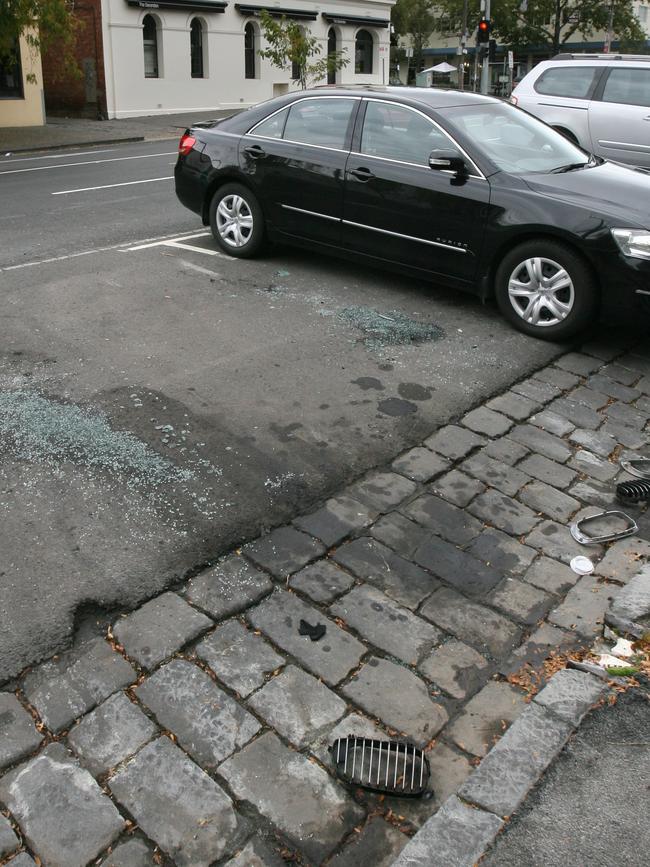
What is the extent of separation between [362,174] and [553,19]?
5443 centimetres

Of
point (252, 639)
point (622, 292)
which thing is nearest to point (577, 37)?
point (622, 292)

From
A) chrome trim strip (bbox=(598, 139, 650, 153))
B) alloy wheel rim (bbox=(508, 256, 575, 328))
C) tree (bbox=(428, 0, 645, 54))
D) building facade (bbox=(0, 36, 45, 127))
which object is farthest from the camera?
tree (bbox=(428, 0, 645, 54))

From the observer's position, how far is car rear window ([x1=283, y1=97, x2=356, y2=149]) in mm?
7320

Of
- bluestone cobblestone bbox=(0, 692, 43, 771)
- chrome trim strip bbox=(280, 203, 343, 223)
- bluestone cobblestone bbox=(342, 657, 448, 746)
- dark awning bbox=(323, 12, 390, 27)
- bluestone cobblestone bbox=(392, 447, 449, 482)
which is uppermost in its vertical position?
dark awning bbox=(323, 12, 390, 27)

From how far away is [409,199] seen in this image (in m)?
6.71

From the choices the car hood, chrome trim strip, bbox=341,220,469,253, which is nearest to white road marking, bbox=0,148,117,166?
chrome trim strip, bbox=341,220,469,253

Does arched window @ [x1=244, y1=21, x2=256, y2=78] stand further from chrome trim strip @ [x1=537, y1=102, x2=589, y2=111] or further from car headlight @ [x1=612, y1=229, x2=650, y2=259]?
car headlight @ [x1=612, y1=229, x2=650, y2=259]

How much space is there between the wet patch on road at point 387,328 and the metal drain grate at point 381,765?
3681 mm

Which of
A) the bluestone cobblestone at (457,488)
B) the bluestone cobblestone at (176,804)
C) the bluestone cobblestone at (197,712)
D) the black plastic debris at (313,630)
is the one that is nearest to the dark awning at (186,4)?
the bluestone cobblestone at (457,488)

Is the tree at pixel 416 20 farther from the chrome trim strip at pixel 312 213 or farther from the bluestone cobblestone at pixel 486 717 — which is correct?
the bluestone cobblestone at pixel 486 717

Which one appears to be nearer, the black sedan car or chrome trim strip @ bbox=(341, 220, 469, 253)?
the black sedan car

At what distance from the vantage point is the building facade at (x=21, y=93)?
25.0 m

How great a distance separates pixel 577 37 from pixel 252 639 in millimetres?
64679

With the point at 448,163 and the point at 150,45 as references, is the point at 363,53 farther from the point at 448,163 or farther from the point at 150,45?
the point at 448,163
